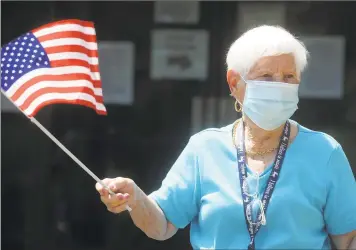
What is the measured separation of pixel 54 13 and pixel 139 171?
1.28m

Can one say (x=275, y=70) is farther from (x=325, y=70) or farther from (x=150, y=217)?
(x=325, y=70)

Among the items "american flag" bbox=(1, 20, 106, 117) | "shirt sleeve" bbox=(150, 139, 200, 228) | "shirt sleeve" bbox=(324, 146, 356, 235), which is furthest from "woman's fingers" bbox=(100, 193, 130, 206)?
"shirt sleeve" bbox=(324, 146, 356, 235)

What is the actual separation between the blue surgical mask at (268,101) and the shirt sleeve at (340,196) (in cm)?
25

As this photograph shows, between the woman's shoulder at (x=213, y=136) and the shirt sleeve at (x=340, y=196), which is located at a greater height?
the woman's shoulder at (x=213, y=136)

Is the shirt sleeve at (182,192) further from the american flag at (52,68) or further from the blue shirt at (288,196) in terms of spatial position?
the american flag at (52,68)

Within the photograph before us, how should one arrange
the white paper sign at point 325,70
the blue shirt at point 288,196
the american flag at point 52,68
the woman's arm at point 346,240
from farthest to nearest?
1. the white paper sign at point 325,70
2. the american flag at point 52,68
3. the woman's arm at point 346,240
4. the blue shirt at point 288,196

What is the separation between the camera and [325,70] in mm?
5785

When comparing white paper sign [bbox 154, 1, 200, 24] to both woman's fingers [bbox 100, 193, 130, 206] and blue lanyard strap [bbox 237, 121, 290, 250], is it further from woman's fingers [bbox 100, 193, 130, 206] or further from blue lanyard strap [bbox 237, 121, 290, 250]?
woman's fingers [bbox 100, 193, 130, 206]

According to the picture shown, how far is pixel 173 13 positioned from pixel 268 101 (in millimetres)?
2881

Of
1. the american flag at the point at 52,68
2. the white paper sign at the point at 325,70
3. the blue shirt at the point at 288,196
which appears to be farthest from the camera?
the white paper sign at the point at 325,70

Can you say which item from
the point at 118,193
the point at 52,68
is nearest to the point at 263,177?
the point at 118,193

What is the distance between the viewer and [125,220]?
598 centimetres

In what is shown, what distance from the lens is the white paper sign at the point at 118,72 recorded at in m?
5.86

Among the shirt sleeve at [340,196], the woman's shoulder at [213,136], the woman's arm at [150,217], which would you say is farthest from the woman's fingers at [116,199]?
the shirt sleeve at [340,196]
